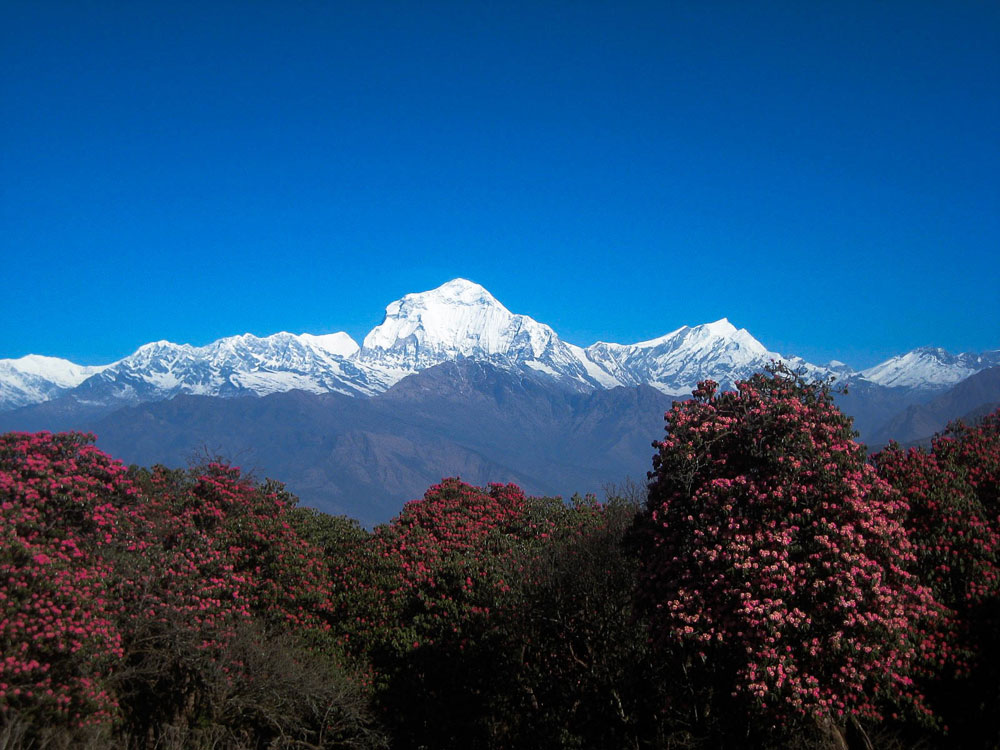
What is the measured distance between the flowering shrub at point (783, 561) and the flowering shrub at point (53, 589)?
11.3 meters

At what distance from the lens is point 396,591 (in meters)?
25.3

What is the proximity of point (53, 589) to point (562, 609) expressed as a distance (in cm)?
1228

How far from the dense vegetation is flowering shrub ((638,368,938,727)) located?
0.05 meters

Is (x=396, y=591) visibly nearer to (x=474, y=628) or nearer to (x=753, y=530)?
(x=474, y=628)

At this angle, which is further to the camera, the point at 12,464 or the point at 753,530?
the point at 12,464

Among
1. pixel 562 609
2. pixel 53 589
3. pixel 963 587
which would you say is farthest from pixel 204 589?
pixel 963 587

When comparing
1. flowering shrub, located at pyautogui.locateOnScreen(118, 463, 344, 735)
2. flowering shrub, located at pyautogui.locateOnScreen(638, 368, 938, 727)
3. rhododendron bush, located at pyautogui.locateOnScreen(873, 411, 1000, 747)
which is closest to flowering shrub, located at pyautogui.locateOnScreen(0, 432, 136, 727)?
flowering shrub, located at pyautogui.locateOnScreen(118, 463, 344, 735)

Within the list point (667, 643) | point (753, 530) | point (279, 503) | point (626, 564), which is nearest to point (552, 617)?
point (626, 564)

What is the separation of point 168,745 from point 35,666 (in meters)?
3.40

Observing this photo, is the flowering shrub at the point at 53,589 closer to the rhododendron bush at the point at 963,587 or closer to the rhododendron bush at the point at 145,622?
the rhododendron bush at the point at 145,622

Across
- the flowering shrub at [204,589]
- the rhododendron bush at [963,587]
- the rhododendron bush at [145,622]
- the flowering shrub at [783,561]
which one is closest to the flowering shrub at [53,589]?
the rhododendron bush at [145,622]

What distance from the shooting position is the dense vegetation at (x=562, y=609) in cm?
1438

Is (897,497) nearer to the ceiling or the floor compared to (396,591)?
nearer to the ceiling

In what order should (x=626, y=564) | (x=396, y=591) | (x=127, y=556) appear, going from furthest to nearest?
(x=396, y=591) < (x=626, y=564) < (x=127, y=556)
